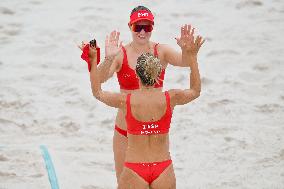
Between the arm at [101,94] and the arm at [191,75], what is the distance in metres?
0.38

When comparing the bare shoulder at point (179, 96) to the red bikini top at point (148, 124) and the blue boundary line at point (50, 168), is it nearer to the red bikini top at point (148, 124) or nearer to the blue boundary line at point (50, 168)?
the red bikini top at point (148, 124)

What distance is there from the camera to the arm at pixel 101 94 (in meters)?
4.29

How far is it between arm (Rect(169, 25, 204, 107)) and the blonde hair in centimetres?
22

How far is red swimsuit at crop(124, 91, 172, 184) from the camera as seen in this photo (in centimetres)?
429

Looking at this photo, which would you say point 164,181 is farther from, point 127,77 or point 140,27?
point 140,27

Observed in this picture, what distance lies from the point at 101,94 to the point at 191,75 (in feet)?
2.30

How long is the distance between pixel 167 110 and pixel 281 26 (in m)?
7.12

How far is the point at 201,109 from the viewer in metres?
8.59

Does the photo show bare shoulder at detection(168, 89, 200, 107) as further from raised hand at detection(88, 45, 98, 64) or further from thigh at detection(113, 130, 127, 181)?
thigh at detection(113, 130, 127, 181)

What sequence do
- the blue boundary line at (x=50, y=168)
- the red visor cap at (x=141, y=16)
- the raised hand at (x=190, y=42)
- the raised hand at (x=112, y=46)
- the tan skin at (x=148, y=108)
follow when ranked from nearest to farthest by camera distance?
the tan skin at (x=148, y=108)
the raised hand at (x=190, y=42)
the raised hand at (x=112, y=46)
the red visor cap at (x=141, y=16)
the blue boundary line at (x=50, y=168)

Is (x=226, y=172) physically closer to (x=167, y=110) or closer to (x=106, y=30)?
(x=167, y=110)

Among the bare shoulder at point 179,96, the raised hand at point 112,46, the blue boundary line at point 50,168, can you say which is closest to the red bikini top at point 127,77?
the raised hand at point 112,46

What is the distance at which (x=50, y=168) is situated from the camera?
716cm

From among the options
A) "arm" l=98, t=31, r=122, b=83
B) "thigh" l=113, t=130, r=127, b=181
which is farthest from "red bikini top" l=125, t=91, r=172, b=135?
"thigh" l=113, t=130, r=127, b=181
